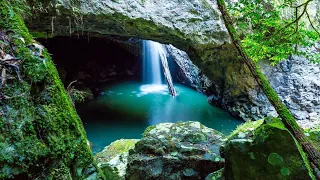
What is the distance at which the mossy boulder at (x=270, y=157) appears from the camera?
7.65 ft

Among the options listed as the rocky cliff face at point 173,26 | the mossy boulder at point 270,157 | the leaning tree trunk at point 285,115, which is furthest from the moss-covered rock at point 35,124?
the rocky cliff face at point 173,26

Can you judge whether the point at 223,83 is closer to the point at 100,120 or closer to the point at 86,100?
the point at 100,120

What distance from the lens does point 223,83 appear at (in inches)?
424

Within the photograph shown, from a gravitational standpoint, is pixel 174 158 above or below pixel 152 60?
below

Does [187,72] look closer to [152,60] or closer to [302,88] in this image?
[152,60]

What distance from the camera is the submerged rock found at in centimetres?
344

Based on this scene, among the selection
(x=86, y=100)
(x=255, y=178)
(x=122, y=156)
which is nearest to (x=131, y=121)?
(x=86, y=100)

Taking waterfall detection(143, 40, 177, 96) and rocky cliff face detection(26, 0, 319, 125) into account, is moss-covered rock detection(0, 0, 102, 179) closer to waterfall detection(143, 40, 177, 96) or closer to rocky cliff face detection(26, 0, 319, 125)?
rocky cliff face detection(26, 0, 319, 125)

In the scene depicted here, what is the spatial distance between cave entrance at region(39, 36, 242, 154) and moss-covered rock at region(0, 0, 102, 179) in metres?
6.19

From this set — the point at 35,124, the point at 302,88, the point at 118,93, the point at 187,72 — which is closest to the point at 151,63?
the point at 187,72

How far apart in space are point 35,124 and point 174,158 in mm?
2330

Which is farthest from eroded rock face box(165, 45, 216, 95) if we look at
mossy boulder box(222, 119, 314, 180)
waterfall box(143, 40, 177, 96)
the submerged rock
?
mossy boulder box(222, 119, 314, 180)

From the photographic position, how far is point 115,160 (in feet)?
15.1

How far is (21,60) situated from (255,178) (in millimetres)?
2350
